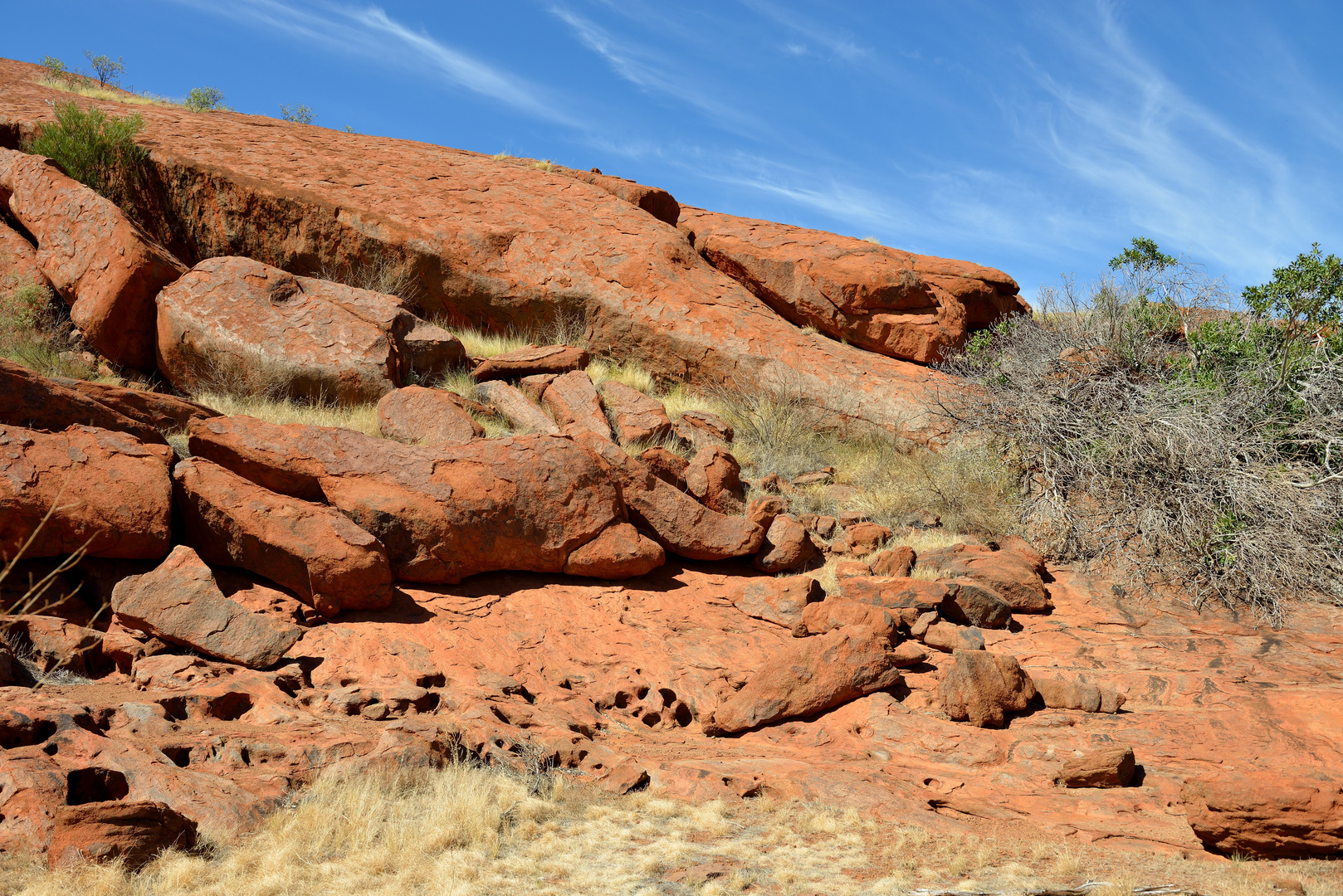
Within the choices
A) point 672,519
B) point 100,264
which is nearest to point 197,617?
point 672,519

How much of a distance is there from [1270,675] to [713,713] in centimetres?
452

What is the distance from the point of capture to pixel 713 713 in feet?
22.1

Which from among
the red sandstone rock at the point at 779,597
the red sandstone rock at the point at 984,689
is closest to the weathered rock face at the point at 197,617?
the red sandstone rock at the point at 779,597

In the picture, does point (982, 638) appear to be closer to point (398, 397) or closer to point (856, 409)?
point (856, 409)

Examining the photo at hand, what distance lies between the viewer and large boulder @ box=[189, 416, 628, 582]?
25.2 feet

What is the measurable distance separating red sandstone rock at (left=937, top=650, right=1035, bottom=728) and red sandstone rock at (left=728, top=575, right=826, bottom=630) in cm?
172

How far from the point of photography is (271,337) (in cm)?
1024

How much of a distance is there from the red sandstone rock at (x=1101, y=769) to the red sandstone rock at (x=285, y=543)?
17.4 feet

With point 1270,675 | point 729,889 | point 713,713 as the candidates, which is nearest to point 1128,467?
point 1270,675

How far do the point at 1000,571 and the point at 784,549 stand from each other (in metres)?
2.07

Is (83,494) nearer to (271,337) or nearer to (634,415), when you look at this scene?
(271,337)

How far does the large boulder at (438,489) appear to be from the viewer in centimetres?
768

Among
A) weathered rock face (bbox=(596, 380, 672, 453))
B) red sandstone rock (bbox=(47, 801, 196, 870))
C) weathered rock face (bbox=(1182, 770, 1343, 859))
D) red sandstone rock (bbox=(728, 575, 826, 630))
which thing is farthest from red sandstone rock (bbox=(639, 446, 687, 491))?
red sandstone rock (bbox=(47, 801, 196, 870))

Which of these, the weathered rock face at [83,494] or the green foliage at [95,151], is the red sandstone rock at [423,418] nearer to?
Result: the weathered rock face at [83,494]
